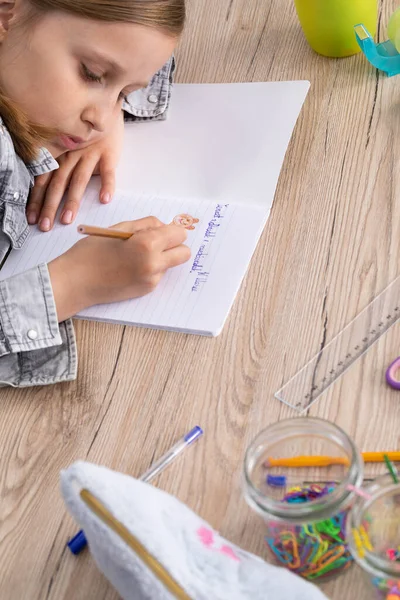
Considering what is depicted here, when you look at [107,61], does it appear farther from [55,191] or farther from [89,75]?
[55,191]

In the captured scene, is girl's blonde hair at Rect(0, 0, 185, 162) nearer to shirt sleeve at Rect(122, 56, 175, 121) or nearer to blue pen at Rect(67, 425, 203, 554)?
shirt sleeve at Rect(122, 56, 175, 121)

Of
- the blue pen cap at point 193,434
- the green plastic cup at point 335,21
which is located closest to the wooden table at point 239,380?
the blue pen cap at point 193,434

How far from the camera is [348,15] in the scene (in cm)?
113

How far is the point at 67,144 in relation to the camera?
1098 millimetres

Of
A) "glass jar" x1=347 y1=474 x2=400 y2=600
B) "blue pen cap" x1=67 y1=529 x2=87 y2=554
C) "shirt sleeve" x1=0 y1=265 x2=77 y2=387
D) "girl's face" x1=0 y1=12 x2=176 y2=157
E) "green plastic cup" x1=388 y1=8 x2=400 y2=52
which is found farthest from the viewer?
"green plastic cup" x1=388 y1=8 x2=400 y2=52

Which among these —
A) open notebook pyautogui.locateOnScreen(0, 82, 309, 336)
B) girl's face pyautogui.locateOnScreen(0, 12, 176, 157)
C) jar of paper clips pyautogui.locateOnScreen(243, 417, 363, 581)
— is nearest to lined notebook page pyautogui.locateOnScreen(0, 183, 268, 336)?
open notebook pyautogui.locateOnScreen(0, 82, 309, 336)

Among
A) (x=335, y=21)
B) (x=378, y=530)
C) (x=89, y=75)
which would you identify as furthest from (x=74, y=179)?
(x=378, y=530)

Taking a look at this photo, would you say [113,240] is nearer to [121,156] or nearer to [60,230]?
[60,230]

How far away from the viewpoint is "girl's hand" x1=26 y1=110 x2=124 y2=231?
1042 mm

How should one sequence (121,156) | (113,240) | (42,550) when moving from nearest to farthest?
(42,550) → (113,240) → (121,156)

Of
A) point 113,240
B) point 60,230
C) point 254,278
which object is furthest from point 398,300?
point 60,230

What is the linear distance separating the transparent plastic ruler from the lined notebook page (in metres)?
0.11

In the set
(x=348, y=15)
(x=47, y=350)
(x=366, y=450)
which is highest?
(x=348, y=15)

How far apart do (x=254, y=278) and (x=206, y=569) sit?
393 millimetres
